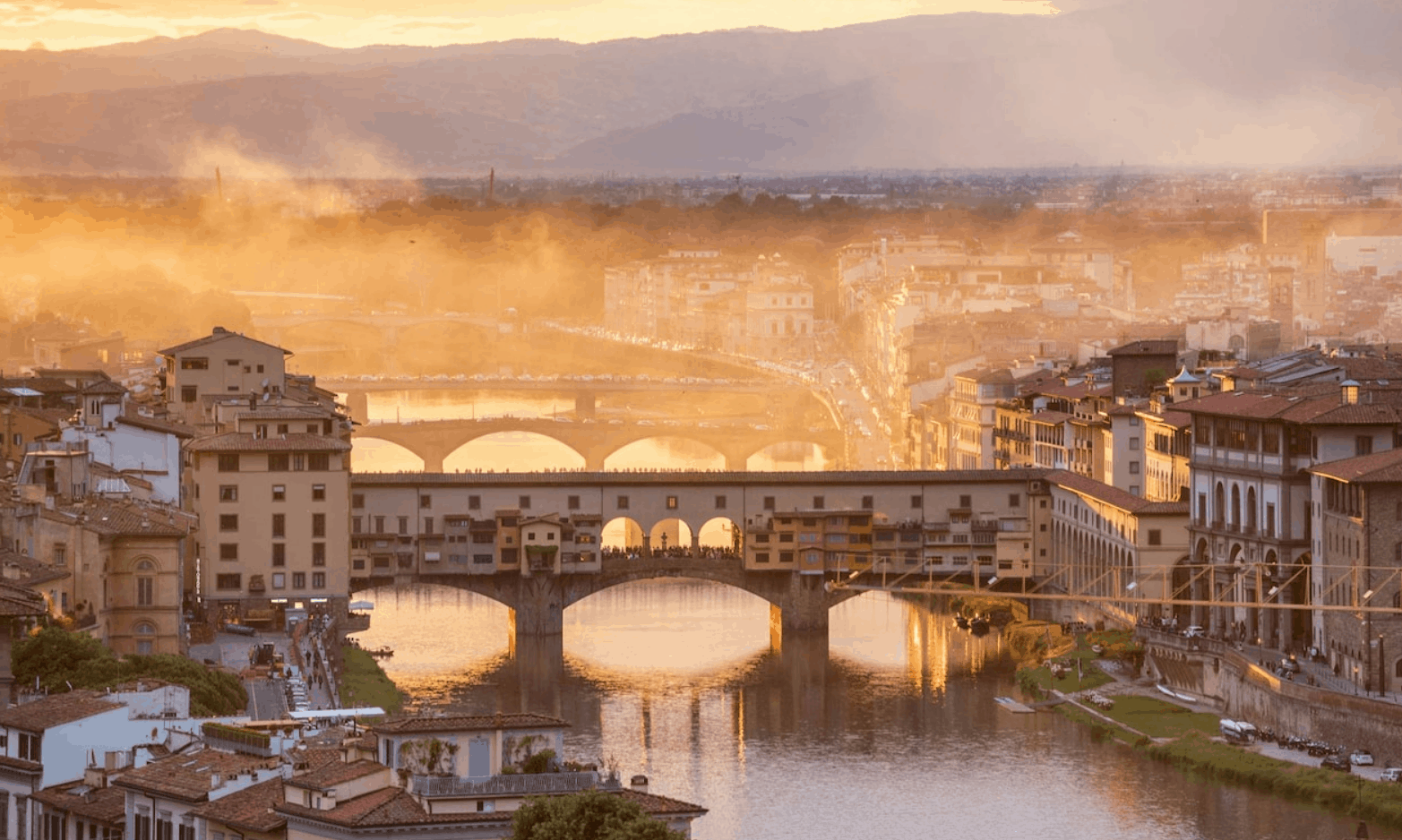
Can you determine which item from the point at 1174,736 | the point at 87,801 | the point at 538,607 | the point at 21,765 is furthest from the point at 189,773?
the point at 538,607

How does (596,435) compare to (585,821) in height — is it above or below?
above

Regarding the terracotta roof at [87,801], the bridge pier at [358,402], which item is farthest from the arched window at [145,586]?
the bridge pier at [358,402]

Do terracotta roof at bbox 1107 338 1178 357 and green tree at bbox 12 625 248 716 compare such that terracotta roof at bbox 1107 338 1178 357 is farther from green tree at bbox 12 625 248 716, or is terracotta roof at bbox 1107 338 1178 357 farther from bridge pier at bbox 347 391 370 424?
bridge pier at bbox 347 391 370 424

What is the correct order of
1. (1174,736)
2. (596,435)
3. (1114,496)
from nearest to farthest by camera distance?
(1174,736)
(1114,496)
(596,435)

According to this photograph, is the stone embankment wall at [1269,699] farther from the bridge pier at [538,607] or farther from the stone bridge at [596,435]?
the stone bridge at [596,435]

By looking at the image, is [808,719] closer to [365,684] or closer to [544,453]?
[365,684]

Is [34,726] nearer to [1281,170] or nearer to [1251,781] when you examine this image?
[1251,781]

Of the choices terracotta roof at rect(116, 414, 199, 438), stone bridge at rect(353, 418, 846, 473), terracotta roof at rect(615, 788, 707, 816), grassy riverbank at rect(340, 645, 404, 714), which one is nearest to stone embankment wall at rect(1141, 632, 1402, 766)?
grassy riverbank at rect(340, 645, 404, 714)
